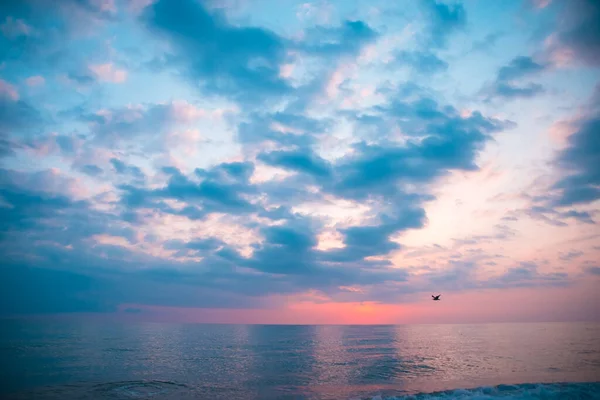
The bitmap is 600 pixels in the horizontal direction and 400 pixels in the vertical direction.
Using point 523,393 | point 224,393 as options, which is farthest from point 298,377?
point 523,393

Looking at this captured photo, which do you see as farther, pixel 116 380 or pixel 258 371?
pixel 258 371

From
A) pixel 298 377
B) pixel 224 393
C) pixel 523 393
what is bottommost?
pixel 298 377

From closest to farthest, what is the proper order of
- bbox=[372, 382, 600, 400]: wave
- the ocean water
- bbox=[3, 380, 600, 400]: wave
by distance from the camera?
bbox=[372, 382, 600, 400]: wave → bbox=[3, 380, 600, 400]: wave → the ocean water

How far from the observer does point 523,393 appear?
96.9 ft

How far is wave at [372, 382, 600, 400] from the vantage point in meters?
28.6

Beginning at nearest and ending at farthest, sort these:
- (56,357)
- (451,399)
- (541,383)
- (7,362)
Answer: (451,399), (541,383), (7,362), (56,357)

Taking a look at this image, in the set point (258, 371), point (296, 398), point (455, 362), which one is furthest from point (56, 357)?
point (455, 362)

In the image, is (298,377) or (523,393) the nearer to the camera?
(523,393)

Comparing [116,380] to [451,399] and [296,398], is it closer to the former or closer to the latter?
[296,398]

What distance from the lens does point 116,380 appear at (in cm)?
3734

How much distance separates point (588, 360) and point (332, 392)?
4336 centimetres

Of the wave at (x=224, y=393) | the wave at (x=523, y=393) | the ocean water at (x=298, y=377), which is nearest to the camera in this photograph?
the wave at (x=523, y=393)

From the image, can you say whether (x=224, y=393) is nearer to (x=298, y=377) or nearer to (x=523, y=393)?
(x=298, y=377)

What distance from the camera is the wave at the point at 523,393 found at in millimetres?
28609
